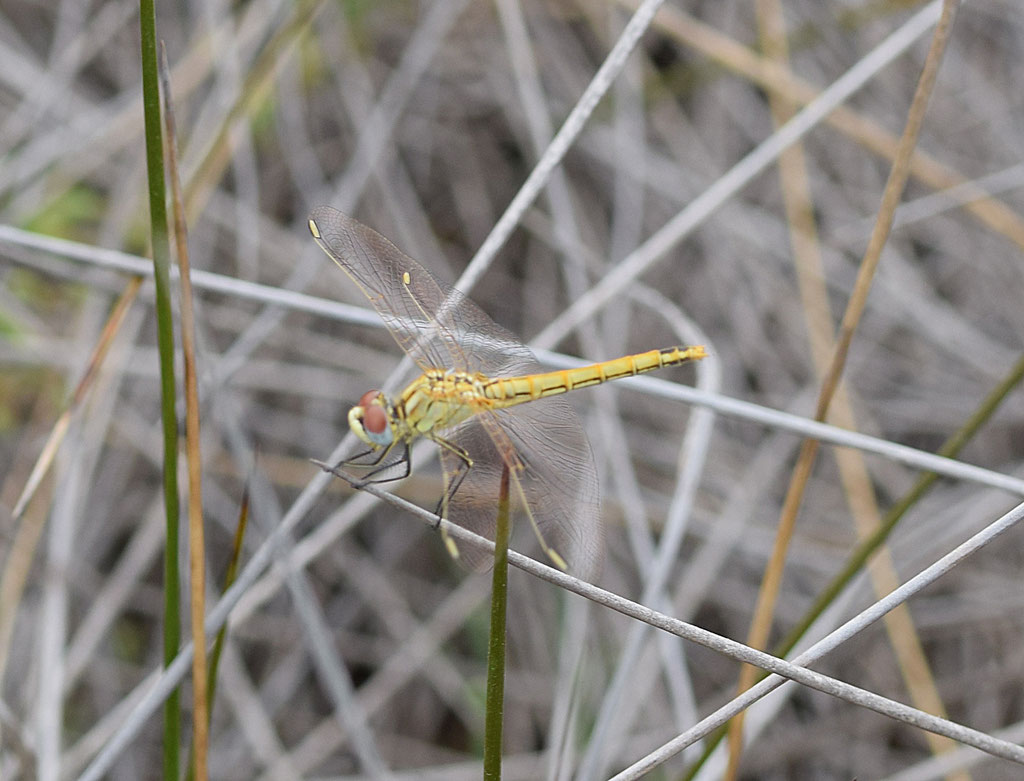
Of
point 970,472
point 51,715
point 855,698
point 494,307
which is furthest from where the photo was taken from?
point 494,307

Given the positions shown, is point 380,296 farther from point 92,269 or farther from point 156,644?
point 156,644

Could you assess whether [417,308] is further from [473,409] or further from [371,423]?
[371,423]

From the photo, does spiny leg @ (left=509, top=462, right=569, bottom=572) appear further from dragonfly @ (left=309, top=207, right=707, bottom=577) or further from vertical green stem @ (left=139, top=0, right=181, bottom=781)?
vertical green stem @ (left=139, top=0, right=181, bottom=781)

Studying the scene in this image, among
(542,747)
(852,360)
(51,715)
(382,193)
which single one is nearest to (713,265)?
(852,360)

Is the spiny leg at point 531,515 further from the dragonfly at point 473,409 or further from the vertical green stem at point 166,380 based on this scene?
the vertical green stem at point 166,380

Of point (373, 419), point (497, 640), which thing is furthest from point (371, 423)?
point (497, 640)

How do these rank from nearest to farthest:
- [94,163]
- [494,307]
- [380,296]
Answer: [380,296]
[94,163]
[494,307]

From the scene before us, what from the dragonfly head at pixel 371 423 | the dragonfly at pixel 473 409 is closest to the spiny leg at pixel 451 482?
the dragonfly at pixel 473 409

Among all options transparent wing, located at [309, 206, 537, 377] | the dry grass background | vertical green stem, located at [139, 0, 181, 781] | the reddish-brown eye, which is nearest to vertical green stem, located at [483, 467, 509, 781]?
vertical green stem, located at [139, 0, 181, 781]
